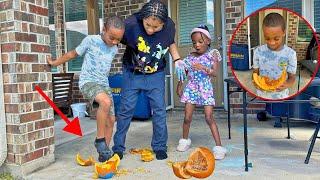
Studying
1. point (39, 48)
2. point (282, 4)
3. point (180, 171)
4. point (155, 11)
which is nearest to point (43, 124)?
point (39, 48)

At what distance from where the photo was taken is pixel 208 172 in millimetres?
2820

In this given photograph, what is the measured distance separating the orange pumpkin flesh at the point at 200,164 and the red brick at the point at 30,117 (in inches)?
54.5

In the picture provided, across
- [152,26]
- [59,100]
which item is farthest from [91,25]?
[152,26]

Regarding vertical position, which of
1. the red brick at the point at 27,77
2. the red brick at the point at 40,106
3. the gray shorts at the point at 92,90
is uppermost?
the red brick at the point at 27,77

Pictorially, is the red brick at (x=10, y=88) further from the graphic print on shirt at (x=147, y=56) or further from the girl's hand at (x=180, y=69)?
the girl's hand at (x=180, y=69)

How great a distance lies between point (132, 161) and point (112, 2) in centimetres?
409

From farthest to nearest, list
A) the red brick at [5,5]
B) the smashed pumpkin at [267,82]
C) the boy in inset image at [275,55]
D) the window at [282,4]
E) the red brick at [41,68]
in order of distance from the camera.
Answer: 1. the window at [282,4]
2. the red brick at [41,68]
3. the red brick at [5,5]
4. the smashed pumpkin at [267,82]
5. the boy in inset image at [275,55]

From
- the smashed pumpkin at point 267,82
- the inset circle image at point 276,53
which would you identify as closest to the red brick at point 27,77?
the inset circle image at point 276,53

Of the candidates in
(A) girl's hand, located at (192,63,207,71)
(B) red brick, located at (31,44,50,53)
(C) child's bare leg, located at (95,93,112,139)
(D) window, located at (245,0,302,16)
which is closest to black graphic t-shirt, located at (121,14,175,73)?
(A) girl's hand, located at (192,63,207,71)

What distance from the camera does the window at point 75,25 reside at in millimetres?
7279

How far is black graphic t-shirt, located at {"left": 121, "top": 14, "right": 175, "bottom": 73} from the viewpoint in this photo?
3.25m

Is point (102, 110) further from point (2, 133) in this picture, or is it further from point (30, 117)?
point (2, 133)

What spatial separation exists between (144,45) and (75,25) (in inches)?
179

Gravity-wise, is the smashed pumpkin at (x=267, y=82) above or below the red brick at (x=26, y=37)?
below
